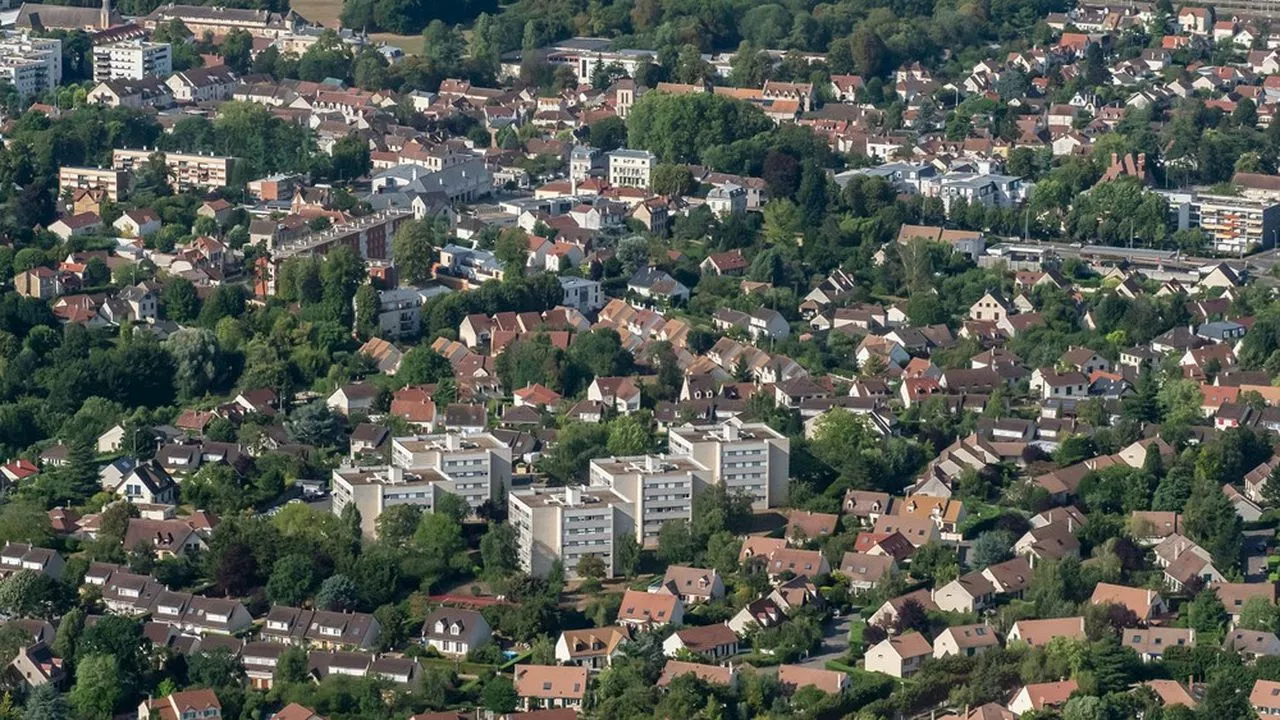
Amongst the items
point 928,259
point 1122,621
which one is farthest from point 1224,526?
point 928,259

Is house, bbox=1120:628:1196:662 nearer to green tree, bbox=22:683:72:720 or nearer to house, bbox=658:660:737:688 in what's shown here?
house, bbox=658:660:737:688

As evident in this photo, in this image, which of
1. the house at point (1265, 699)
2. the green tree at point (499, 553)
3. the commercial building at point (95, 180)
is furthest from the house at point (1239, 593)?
the commercial building at point (95, 180)

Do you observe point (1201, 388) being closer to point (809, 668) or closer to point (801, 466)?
point (801, 466)

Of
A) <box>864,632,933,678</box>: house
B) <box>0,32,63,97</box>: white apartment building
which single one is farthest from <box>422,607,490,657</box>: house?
<box>0,32,63,97</box>: white apartment building

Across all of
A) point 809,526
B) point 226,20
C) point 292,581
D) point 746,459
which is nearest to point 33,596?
point 292,581

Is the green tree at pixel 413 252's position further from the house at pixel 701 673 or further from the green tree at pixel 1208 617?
the green tree at pixel 1208 617
